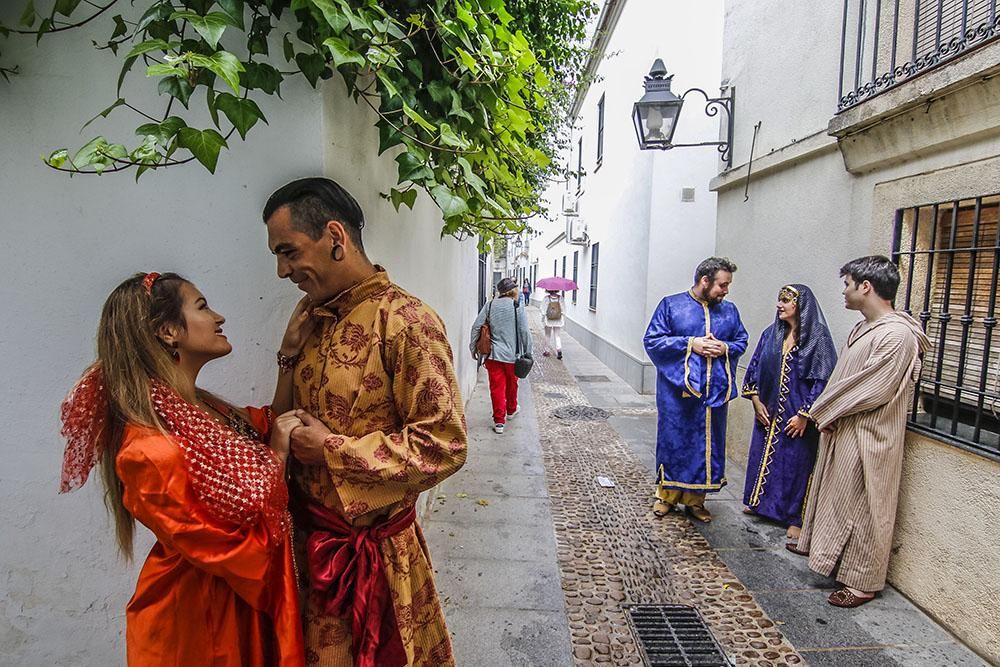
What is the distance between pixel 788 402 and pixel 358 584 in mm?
3238

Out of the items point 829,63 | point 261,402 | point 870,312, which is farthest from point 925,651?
point 829,63

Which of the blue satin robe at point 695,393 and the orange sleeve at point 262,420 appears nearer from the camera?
the orange sleeve at point 262,420

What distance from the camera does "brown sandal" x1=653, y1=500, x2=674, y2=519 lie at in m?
4.14

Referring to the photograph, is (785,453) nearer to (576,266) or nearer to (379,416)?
(379,416)

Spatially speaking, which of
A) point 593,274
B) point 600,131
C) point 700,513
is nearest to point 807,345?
point 700,513

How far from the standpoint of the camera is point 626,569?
3.37 m

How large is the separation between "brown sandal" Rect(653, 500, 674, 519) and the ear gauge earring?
3.46 m

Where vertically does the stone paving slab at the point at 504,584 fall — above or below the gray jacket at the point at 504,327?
below

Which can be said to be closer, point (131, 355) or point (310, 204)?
point (131, 355)

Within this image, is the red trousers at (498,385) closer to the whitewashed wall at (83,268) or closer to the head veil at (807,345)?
the head veil at (807,345)

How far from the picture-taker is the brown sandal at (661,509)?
414cm

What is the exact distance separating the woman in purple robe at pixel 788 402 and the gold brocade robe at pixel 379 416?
2.98 m

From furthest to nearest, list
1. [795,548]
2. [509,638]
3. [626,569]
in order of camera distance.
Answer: [795,548] → [626,569] → [509,638]

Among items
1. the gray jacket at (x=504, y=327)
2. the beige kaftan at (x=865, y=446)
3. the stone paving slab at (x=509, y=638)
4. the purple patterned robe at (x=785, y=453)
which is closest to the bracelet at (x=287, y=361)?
the stone paving slab at (x=509, y=638)
